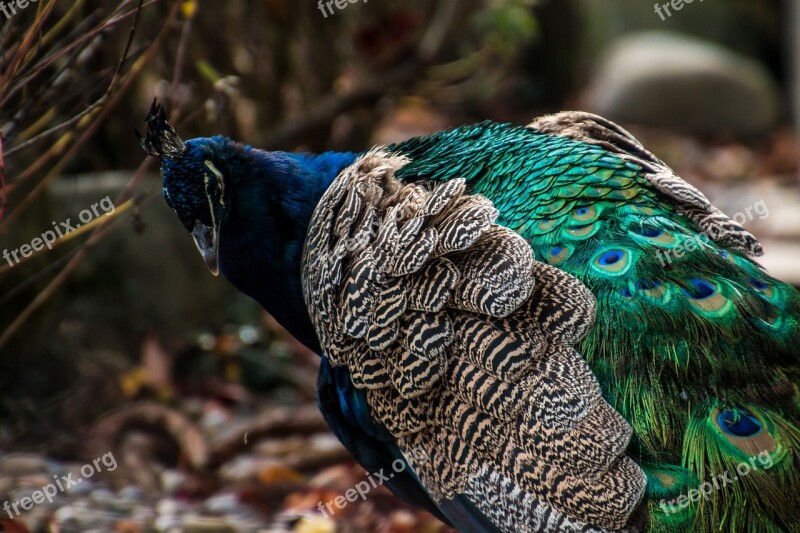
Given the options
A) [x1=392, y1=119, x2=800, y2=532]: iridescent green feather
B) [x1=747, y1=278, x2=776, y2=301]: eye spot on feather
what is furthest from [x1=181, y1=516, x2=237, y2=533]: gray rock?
[x1=747, y1=278, x2=776, y2=301]: eye spot on feather

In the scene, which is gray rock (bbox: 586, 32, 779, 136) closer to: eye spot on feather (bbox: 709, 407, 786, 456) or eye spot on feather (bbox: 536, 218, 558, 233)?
eye spot on feather (bbox: 536, 218, 558, 233)

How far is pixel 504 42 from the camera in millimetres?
6320

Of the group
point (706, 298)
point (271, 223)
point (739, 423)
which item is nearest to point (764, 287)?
point (706, 298)

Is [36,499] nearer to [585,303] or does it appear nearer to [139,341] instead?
[139,341]

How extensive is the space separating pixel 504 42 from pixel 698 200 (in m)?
3.61

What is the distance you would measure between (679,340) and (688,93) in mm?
9017

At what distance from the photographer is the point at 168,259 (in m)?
5.21

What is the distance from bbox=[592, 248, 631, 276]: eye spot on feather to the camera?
270cm

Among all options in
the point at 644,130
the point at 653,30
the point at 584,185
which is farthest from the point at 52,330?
the point at 653,30

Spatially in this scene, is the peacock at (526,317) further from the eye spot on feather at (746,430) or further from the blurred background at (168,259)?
the blurred background at (168,259)

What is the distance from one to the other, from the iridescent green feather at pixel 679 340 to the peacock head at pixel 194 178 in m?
0.93

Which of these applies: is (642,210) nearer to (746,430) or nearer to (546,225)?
(546,225)

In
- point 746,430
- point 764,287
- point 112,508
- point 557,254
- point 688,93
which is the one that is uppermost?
point 557,254

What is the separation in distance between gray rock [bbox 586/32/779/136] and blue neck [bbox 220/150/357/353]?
8.33 m
